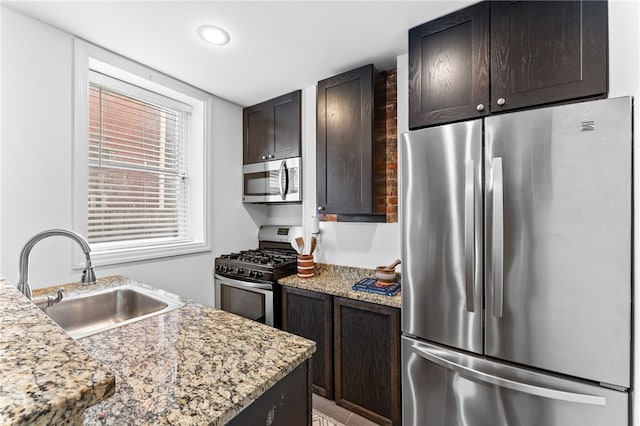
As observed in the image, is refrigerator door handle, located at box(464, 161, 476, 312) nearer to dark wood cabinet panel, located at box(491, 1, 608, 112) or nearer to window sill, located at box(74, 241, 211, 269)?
dark wood cabinet panel, located at box(491, 1, 608, 112)

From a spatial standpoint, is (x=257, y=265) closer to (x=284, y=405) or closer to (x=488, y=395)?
(x=284, y=405)

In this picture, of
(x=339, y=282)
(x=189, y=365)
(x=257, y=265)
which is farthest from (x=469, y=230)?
(x=257, y=265)

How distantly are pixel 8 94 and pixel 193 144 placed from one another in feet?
4.19

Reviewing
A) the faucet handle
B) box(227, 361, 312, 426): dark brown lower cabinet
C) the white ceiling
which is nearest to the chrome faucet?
the faucet handle

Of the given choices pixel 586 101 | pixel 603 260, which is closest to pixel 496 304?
pixel 603 260

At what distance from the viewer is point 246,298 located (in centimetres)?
249

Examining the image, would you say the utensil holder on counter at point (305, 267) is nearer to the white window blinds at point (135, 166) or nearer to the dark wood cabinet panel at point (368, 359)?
the dark wood cabinet panel at point (368, 359)

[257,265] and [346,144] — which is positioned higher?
[346,144]

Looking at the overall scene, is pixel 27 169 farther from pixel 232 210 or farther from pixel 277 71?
pixel 277 71

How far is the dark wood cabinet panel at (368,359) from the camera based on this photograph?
1.74 metres

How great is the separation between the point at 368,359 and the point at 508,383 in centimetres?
80

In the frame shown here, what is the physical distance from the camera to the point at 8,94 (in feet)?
5.34

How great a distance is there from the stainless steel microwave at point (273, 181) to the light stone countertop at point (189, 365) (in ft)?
5.15

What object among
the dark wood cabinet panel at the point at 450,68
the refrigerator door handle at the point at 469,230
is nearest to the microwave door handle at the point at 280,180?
the dark wood cabinet panel at the point at 450,68
